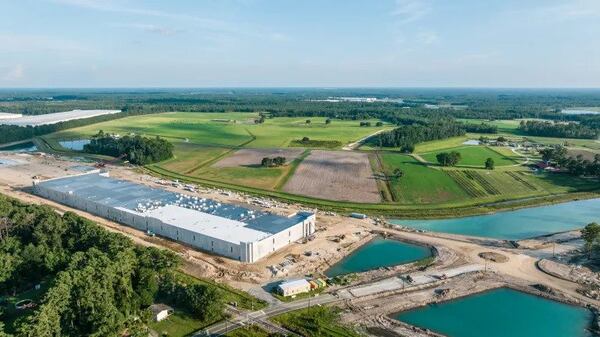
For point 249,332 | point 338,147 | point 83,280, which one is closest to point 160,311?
point 83,280

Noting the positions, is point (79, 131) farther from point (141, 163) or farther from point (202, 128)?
point (141, 163)

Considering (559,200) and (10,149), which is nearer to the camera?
(559,200)

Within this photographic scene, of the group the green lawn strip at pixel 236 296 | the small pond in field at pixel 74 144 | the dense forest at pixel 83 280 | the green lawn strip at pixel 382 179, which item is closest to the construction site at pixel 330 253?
the green lawn strip at pixel 236 296

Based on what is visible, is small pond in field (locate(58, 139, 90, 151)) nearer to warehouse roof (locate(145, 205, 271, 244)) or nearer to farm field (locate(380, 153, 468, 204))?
warehouse roof (locate(145, 205, 271, 244))

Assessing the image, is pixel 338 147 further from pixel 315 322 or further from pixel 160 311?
pixel 160 311

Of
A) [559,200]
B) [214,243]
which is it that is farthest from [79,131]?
[559,200]

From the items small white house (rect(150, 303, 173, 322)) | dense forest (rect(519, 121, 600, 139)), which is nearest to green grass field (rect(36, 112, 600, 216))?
dense forest (rect(519, 121, 600, 139))
